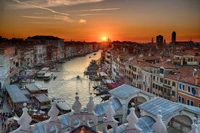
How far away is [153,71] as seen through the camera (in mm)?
11461

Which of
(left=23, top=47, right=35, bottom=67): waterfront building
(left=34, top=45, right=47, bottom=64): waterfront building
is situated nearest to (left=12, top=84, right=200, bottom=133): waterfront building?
(left=23, top=47, right=35, bottom=67): waterfront building

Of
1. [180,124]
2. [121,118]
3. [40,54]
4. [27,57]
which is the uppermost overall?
[40,54]

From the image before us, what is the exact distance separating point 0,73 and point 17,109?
17.0 feet

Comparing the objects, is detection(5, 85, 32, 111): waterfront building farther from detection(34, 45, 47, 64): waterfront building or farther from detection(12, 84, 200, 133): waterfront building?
detection(34, 45, 47, 64): waterfront building

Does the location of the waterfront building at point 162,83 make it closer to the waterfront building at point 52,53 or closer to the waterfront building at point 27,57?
the waterfront building at point 27,57

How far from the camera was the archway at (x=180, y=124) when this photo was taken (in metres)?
4.71

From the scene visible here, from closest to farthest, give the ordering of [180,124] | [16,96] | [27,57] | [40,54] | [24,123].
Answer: [24,123]
[180,124]
[16,96]
[27,57]
[40,54]

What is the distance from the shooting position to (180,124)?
4.89m

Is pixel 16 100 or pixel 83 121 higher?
pixel 83 121

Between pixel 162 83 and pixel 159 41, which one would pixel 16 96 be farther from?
pixel 159 41

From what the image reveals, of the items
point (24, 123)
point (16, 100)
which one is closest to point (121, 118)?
point (24, 123)

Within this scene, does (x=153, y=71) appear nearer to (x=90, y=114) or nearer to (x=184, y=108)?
(x=184, y=108)

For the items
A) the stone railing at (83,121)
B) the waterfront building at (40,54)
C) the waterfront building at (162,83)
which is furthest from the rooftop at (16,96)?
the waterfront building at (40,54)

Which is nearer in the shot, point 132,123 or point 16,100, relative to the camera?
point 132,123
